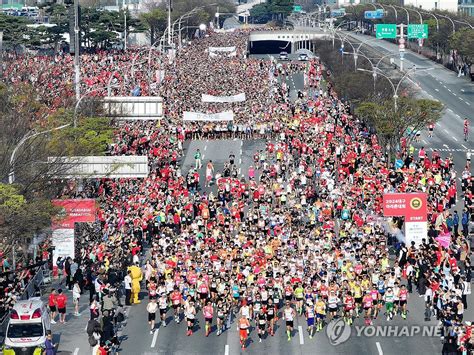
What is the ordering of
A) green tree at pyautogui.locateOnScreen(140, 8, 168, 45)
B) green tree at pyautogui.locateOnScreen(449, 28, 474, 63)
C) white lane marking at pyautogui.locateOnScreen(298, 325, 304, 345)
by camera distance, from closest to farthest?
white lane marking at pyautogui.locateOnScreen(298, 325, 304, 345) → green tree at pyautogui.locateOnScreen(449, 28, 474, 63) → green tree at pyautogui.locateOnScreen(140, 8, 168, 45)

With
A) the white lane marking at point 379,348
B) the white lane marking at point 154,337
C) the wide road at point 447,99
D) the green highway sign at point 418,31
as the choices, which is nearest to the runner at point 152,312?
the white lane marking at point 154,337

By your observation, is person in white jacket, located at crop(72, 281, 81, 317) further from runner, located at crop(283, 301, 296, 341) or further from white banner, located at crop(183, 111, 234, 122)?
white banner, located at crop(183, 111, 234, 122)

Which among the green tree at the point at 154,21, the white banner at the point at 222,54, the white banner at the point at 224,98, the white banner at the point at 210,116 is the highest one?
the white banner at the point at 210,116

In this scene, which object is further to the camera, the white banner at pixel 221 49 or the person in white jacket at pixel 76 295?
the white banner at pixel 221 49

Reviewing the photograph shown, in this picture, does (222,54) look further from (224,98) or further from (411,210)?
(411,210)

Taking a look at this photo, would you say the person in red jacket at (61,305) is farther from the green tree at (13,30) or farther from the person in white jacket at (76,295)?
the green tree at (13,30)

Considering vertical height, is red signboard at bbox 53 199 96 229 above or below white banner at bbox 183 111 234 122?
above

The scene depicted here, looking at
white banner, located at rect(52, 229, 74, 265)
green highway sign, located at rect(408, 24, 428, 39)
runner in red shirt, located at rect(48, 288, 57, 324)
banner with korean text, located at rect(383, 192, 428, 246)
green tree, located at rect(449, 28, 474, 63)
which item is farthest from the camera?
green highway sign, located at rect(408, 24, 428, 39)

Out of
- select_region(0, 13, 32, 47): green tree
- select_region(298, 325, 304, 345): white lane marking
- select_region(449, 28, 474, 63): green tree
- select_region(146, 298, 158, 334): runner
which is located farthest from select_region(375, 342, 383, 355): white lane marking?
select_region(0, 13, 32, 47): green tree
